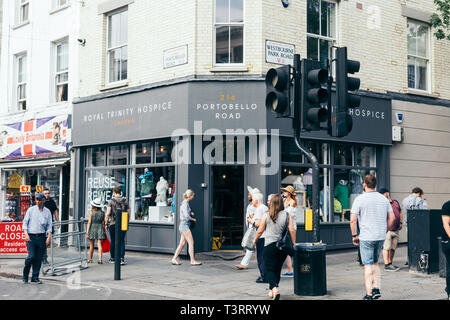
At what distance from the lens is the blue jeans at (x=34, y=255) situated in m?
11.4

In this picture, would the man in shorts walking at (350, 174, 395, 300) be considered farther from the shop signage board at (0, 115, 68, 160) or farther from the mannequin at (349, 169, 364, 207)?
the shop signage board at (0, 115, 68, 160)

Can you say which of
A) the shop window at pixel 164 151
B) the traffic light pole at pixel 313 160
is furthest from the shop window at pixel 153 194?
the traffic light pole at pixel 313 160

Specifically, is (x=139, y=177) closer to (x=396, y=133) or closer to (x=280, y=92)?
(x=396, y=133)

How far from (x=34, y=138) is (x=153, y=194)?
6.16 m

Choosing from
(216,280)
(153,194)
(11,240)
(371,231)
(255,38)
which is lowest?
(216,280)

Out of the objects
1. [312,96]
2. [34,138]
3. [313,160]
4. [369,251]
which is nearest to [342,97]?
[312,96]

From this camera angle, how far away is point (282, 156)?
14500 mm

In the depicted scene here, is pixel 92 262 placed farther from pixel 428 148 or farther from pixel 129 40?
pixel 428 148

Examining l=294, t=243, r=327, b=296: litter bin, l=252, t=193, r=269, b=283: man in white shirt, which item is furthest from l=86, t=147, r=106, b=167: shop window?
l=294, t=243, r=327, b=296: litter bin

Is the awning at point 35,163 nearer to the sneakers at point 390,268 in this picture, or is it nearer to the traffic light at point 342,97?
the sneakers at point 390,268

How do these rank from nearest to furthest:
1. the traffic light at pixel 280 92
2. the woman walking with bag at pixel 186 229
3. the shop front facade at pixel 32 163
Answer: the traffic light at pixel 280 92 < the woman walking with bag at pixel 186 229 < the shop front facade at pixel 32 163

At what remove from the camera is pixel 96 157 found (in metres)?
17.5

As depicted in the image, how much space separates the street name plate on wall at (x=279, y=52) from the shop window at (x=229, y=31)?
711 mm
